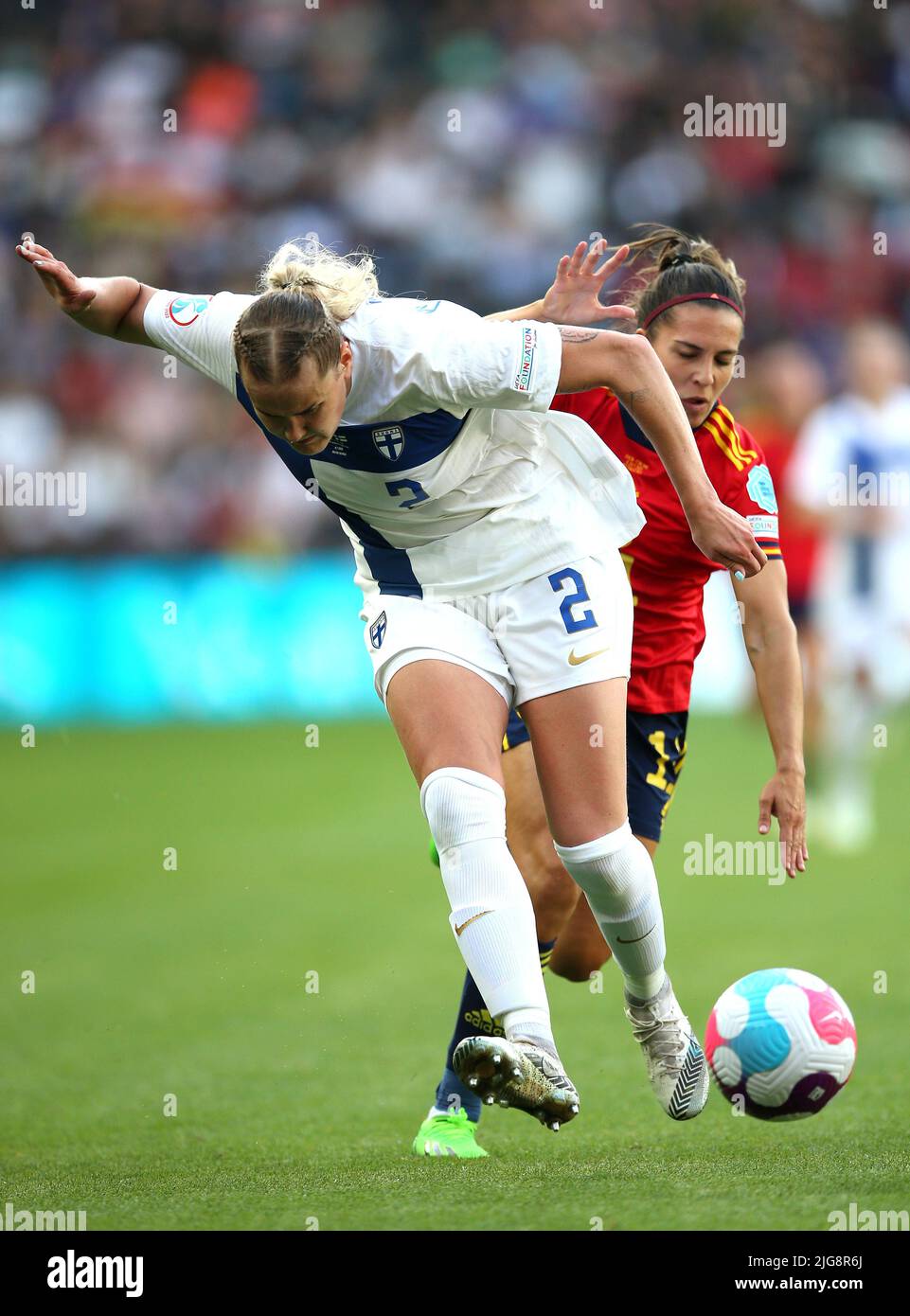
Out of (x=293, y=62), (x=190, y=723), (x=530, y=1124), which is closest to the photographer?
(x=530, y=1124)

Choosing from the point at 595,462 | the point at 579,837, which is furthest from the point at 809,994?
the point at 595,462

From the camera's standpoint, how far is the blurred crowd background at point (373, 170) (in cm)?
1681

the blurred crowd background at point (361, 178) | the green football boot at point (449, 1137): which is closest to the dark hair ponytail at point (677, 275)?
the green football boot at point (449, 1137)

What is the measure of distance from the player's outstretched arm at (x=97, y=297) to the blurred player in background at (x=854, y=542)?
21.9 ft

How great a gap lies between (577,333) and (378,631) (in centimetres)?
87

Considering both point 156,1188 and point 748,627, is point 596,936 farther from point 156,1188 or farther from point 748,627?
point 156,1188

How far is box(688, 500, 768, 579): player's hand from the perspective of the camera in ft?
13.1

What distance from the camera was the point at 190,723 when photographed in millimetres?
15102

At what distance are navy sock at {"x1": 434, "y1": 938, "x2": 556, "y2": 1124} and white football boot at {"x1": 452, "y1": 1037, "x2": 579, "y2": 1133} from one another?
87 centimetres

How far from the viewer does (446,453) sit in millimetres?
4211

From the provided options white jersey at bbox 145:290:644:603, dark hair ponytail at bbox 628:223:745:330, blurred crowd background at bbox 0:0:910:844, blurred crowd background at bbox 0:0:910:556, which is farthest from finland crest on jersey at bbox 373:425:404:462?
blurred crowd background at bbox 0:0:910:556

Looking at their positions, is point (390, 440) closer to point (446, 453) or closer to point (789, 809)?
point (446, 453)

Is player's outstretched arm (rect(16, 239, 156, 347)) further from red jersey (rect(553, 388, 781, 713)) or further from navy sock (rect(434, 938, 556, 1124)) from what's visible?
navy sock (rect(434, 938, 556, 1124))

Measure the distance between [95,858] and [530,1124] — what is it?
5.45 metres
